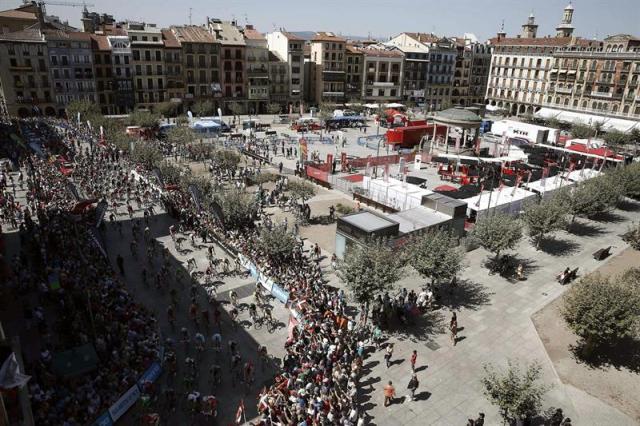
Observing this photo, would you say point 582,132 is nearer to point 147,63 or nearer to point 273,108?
point 273,108

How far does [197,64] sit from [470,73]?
6523cm

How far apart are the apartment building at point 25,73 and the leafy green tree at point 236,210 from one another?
5519 cm

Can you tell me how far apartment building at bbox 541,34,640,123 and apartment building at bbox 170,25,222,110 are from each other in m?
64.2

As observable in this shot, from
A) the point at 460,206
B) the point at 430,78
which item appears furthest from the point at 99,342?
the point at 430,78

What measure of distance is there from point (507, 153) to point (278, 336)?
43259 mm

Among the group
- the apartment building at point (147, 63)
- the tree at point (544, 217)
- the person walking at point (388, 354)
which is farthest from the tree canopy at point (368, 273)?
the apartment building at point (147, 63)

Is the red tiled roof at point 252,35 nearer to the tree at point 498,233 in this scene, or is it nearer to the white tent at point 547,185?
the white tent at point 547,185

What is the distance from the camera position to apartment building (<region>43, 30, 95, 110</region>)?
7188 centimetres

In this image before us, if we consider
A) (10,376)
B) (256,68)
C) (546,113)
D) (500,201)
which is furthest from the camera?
(256,68)

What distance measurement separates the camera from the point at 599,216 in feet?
127

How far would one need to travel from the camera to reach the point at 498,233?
26.5 metres

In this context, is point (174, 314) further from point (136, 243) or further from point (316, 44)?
point (316, 44)

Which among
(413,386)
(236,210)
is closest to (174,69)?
(236,210)

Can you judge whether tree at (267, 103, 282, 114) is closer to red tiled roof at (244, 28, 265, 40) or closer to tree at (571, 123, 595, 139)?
red tiled roof at (244, 28, 265, 40)
